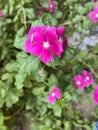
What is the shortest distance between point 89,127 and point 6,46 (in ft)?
2.55

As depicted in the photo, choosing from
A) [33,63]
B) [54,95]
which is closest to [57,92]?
[54,95]

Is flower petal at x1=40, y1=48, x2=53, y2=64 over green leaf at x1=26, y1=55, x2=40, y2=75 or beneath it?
over

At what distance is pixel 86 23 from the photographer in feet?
5.92

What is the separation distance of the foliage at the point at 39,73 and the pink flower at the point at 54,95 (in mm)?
43

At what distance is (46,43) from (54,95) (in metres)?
0.54

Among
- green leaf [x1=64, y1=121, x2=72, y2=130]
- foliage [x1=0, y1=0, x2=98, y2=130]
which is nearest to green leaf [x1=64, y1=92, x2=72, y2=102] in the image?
foliage [x1=0, y1=0, x2=98, y2=130]

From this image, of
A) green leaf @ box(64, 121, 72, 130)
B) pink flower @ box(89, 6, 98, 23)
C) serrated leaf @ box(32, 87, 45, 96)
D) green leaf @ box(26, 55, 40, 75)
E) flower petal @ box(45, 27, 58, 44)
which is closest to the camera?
flower petal @ box(45, 27, 58, 44)

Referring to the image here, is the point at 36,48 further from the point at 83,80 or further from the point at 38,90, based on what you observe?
the point at 38,90

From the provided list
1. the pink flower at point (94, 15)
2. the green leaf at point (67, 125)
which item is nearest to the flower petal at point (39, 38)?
the pink flower at point (94, 15)

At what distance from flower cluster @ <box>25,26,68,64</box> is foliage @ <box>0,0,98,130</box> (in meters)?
0.19

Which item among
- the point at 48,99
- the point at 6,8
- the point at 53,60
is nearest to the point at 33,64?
the point at 53,60

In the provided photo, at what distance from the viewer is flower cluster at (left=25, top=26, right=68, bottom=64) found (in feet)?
4.56

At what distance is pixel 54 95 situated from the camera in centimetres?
186

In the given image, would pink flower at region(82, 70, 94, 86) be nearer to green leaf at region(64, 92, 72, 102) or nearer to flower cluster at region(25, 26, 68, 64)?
green leaf at region(64, 92, 72, 102)
